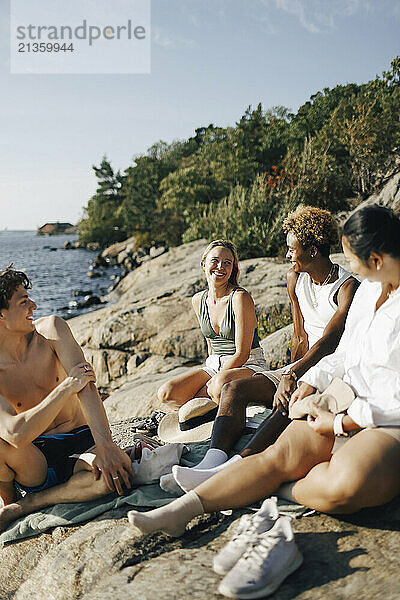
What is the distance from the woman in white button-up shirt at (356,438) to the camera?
2.50 metres

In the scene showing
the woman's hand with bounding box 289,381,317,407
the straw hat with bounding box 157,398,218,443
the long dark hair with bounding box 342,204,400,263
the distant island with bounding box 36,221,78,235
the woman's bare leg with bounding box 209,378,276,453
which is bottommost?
the straw hat with bounding box 157,398,218,443

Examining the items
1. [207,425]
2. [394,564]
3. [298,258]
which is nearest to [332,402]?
[394,564]

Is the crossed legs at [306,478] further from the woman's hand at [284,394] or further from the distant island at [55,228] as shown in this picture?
the distant island at [55,228]

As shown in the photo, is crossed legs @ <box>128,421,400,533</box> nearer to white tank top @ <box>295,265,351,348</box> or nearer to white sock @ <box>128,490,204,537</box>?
white sock @ <box>128,490,204,537</box>

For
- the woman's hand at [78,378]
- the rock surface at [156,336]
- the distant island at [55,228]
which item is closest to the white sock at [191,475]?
the woman's hand at [78,378]

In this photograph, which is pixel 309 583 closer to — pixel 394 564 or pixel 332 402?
pixel 394 564

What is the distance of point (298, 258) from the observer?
4133 millimetres

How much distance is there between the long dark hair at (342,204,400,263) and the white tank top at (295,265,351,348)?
4.56 feet

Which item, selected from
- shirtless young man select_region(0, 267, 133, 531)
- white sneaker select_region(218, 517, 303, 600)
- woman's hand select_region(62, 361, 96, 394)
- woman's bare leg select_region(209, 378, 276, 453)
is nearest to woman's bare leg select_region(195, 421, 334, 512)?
white sneaker select_region(218, 517, 303, 600)

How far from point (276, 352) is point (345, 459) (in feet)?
13.5

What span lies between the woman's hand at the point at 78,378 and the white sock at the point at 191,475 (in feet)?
2.47

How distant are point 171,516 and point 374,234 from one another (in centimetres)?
169

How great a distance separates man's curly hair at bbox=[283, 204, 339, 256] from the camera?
160 inches

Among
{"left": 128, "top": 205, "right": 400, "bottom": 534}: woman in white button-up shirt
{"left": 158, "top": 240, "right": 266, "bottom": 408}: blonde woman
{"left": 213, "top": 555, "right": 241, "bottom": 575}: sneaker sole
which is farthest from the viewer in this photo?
{"left": 158, "top": 240, "right": 266, "bottom": 408}: blonde woman
